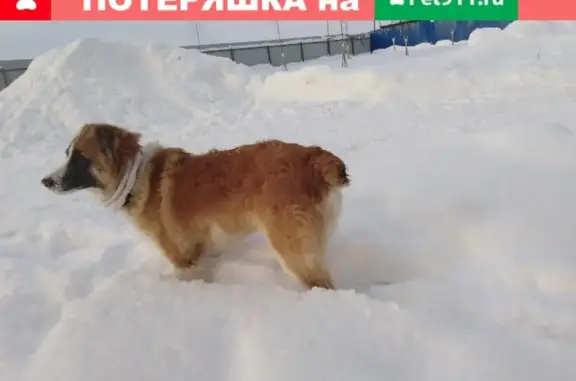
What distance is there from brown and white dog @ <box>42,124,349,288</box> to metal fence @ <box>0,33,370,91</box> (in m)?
14.4

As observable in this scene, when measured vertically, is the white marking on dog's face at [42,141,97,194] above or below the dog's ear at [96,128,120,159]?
below

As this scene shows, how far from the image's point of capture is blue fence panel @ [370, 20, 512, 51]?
22.1m

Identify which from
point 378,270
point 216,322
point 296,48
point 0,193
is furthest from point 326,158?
point 296,48

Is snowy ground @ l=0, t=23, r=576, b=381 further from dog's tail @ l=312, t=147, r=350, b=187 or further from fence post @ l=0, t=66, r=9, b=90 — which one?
fence post @ l=0, t=66, r=9, b=90

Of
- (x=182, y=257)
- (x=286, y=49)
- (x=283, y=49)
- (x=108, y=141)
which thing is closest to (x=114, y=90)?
(x=108, y=141)

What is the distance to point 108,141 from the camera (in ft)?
10.3

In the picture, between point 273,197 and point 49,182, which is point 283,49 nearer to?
point 49,182

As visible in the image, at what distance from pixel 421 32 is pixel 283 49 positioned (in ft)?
24.1

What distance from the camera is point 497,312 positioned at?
8.35ft

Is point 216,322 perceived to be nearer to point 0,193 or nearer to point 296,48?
point 0,193

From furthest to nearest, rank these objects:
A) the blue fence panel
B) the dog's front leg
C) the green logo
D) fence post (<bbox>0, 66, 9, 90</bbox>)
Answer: the blue fence panel, fence post (<bbox>0, 66, 9, 90</bbox>), the green logo, the dog's front leg

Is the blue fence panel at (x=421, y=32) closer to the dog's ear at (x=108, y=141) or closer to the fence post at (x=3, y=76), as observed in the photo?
the fence post at (x=3, y=76)

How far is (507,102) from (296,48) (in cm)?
1495

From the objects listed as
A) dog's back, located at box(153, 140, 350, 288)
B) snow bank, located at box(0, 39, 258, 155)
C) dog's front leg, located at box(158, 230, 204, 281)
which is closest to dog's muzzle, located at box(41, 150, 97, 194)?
dog's back, located at box(153, 140, 350, 288)
